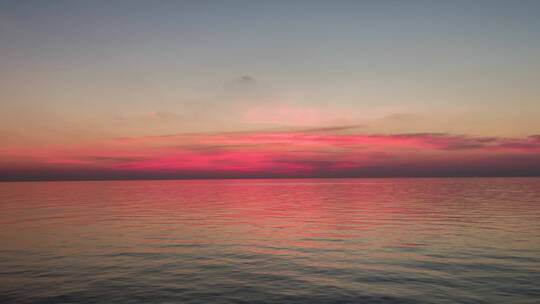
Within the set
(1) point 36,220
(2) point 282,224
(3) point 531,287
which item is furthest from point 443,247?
(1) point 36,220

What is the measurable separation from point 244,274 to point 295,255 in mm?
5034

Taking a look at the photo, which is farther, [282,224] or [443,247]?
[282,224]

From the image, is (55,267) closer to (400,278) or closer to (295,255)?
(295,255)

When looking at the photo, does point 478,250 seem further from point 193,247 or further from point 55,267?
point 55,267

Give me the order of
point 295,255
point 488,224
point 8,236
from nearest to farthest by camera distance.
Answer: point 295,255 < point 8,236 < point 488,224

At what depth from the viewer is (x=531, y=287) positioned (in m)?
15.0

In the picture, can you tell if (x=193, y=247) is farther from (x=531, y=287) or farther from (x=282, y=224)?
(x=531, y=287)

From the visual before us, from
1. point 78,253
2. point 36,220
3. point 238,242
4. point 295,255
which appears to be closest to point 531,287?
point 295,255

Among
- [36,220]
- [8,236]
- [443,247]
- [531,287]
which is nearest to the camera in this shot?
[531,287]

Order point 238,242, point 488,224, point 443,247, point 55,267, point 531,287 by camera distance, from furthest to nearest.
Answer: point 488,224 → point 238,242 → point 443,247 → point 55,267 → point 531,287

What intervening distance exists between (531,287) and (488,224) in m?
21.3

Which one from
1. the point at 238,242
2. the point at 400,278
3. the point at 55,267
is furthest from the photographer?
the point at 238,242

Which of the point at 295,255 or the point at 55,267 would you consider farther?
the point at 295,255

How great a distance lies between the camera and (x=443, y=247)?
2356 centimetres
